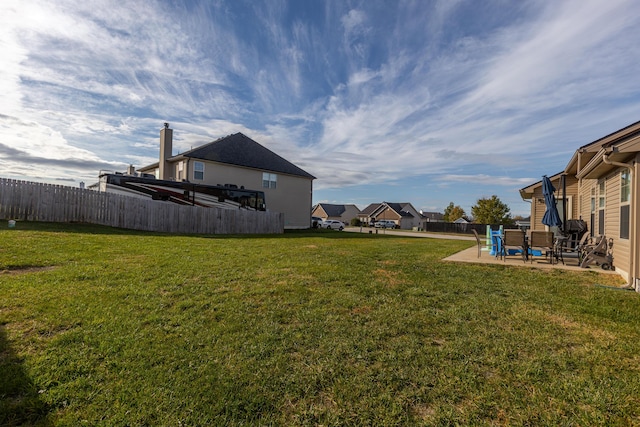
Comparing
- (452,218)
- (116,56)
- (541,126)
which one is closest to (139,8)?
(116,56)

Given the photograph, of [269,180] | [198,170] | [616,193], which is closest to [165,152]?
[198,170]

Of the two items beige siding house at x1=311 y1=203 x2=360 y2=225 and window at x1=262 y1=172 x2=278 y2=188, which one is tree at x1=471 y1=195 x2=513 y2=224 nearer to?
window at x1=262 y1=172 x2=278 y2=188

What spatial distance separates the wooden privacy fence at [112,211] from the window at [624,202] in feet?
58.6

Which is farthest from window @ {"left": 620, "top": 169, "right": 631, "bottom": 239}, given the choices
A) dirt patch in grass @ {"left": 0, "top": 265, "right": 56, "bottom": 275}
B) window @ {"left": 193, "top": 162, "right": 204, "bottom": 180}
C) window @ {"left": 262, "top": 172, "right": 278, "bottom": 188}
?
window @ {"left": 262, "top": 172, "right": 278, "bottom": 188}

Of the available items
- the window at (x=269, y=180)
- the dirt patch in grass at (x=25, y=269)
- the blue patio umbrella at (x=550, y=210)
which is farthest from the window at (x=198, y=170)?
the blue patio umbrella at (x=550, y=210)

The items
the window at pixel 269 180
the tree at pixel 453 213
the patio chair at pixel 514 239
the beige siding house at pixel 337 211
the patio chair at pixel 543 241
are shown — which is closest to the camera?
the patio chair at pixel 543 241

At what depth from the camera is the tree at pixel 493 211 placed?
138ft

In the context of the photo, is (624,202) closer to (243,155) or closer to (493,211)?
(243,155)

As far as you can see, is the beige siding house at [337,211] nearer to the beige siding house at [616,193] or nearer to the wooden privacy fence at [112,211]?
the wooden privacy fence at [112,211]

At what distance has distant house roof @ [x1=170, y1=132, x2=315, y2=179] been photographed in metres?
23.6

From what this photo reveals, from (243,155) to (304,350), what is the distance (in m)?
24.5

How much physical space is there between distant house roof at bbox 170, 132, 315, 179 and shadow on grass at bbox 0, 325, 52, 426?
21.3 meters

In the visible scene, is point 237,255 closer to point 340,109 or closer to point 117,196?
point 117,196

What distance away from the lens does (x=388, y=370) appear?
304cm
